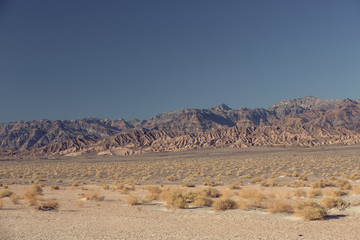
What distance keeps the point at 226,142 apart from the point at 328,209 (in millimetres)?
128980

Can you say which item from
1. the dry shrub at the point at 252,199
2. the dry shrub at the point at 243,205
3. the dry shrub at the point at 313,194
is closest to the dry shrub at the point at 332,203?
A: the dry shrub at the point at 252,199

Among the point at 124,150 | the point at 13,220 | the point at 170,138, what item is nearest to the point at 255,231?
the point at 13,220

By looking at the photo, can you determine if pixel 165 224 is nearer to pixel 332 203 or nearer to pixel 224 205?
pixel 224 205

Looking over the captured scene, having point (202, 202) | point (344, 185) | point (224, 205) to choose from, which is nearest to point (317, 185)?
point (344, 185)

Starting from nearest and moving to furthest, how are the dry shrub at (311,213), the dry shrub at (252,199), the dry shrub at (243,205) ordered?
the dry shrub at (311,213)
the dry shrub at (243,205)
the dry shrub at (252,199)

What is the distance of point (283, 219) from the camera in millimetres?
12445

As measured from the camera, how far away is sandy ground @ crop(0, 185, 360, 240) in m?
10.4

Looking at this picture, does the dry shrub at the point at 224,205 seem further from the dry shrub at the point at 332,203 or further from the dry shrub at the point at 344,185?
the dry shrub at the point at 344,185

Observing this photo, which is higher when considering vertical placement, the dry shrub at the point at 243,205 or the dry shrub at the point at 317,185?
the dry shrub at the point at 243,205

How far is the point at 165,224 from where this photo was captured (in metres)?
12.0

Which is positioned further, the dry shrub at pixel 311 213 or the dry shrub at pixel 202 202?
the dry shrub at pixel 202 202

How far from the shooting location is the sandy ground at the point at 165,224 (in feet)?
34.0

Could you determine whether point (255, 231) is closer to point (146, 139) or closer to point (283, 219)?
point (283, 219)

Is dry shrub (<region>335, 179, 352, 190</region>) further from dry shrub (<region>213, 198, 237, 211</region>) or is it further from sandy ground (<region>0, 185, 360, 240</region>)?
dry shrub (<region>213, 198, 237, 211</region>)
